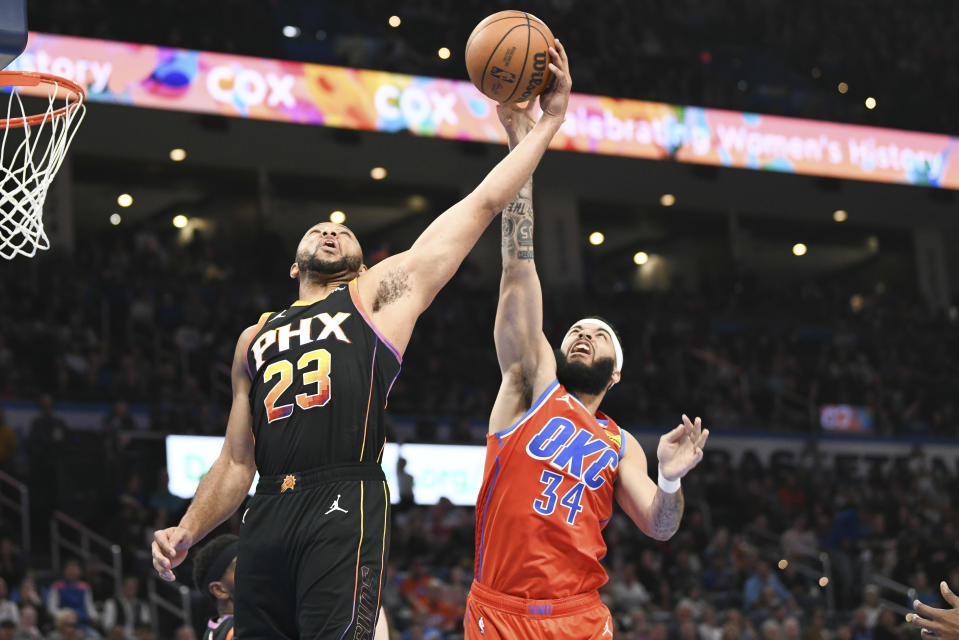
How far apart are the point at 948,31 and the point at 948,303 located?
6.16 m

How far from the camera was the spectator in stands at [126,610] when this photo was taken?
36.7 feet

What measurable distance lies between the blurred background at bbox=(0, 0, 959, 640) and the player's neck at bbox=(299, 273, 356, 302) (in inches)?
257

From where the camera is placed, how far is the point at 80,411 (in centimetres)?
1554

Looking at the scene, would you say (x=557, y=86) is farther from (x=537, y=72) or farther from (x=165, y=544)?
(x=165, y=544)

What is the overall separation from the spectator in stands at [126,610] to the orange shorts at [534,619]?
6738 mm

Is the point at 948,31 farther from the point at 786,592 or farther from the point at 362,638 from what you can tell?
the point at 362,638

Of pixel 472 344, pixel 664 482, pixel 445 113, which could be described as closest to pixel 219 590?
pixel 664 482

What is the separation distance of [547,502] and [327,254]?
5.24 ft

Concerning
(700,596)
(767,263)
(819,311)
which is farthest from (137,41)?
(767,263)

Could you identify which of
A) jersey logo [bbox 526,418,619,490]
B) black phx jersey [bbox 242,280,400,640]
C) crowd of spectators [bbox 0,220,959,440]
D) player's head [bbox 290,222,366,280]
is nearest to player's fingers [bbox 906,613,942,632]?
jersey logo [bbox 526,418,619,490]

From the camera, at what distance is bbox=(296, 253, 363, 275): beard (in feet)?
13.8

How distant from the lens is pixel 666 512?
523cm

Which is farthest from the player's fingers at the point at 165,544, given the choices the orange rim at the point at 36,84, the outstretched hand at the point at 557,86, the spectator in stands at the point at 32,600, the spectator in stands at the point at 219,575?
the spectator in stands at the point at 32,600

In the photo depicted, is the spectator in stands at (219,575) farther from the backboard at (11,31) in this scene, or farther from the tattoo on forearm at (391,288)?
the backboard at (11,31)
